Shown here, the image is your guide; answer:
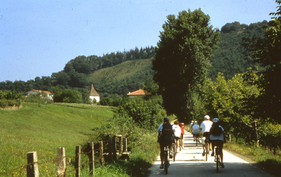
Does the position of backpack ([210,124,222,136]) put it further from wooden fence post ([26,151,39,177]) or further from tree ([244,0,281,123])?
wooden fence post ([26,151,39,177])

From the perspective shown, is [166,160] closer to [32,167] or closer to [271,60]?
[271,60]

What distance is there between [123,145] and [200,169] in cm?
472

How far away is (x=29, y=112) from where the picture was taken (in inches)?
2188

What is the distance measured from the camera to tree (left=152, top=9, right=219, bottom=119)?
39531 millimetres

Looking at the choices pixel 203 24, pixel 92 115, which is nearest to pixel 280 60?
pixel 203 24

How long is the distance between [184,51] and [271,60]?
1138 inches

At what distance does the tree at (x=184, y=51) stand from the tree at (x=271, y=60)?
2773cm

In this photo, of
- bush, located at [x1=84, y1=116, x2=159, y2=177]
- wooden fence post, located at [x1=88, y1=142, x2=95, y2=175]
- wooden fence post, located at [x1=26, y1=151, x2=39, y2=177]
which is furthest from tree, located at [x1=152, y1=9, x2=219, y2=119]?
wooden fence post, located at [x1=26, y1=151, x2=39, y2=177]

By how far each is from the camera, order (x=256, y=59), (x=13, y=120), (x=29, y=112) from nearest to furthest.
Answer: (x=256, y=59)
(x=13, y=120)
(x=29, y=112)

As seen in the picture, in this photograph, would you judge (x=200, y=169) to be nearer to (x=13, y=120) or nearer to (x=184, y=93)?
(x=184, y=93)

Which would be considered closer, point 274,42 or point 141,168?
point 274,42

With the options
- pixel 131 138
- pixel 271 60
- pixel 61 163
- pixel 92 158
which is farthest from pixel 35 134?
pixel 61 163

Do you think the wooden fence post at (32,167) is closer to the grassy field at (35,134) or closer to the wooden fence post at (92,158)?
the wooden fence post at (92,158)

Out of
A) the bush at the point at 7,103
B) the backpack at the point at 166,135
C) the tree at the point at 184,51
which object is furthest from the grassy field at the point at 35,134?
the tree at the point at 184,51
